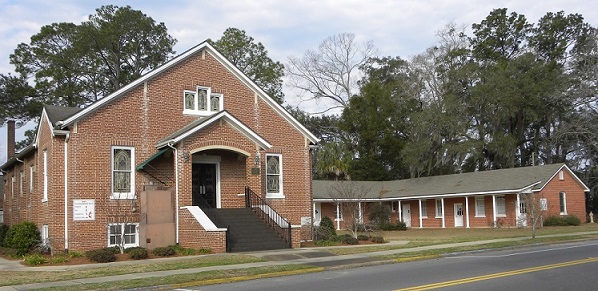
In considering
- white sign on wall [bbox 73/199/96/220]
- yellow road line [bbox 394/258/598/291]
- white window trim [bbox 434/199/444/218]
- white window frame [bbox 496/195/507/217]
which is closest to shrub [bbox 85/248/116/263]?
white sign on wall [bbox 73/199/96/220]

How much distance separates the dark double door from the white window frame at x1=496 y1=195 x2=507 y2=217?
24.8 m

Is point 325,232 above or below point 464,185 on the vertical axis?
below

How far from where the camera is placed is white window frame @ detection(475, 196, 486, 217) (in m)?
44.5

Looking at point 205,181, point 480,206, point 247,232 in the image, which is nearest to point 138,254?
point 247,232

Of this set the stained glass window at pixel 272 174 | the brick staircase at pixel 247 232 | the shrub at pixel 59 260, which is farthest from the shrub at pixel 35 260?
the stained glass window at pixel 272 174

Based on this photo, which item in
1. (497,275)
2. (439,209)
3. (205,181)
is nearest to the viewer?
(497,275)

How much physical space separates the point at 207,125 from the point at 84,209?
5.46 metres

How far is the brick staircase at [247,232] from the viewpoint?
22.3 meters

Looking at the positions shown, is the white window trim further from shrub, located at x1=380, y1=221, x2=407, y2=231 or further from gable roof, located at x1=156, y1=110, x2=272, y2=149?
gable roof, located at x1=156, y1=110, x2=272, y2=149

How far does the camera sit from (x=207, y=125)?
23578 millimetres

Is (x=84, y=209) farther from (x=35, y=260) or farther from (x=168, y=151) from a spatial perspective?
(x=168, y=151)

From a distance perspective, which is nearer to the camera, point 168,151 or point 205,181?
point 168,151

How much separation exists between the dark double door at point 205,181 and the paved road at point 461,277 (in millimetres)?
10112

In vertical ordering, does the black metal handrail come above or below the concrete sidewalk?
above
